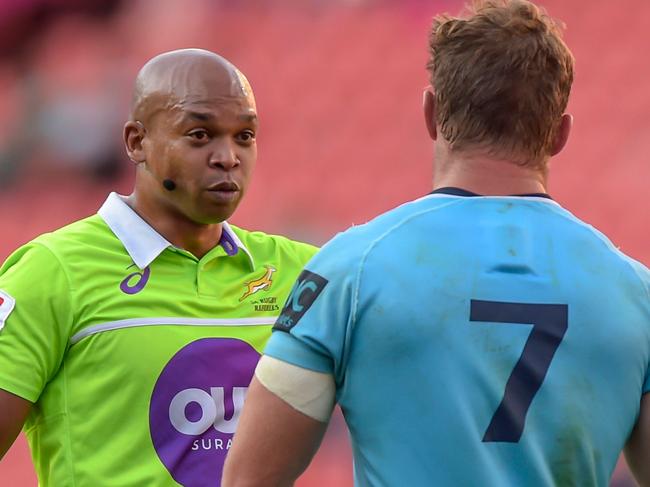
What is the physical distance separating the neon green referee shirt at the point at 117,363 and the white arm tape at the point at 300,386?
2.75 feet

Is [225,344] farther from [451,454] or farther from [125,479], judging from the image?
[451,454]

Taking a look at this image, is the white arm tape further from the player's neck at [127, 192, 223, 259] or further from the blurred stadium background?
the blurred stadium background

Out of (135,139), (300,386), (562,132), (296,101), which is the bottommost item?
(300,386)

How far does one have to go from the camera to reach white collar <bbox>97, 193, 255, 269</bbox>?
2.57m

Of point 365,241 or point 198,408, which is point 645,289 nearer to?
point 365,241

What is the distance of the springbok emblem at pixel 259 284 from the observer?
265 centimetres

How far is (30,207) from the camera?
18.9 feet

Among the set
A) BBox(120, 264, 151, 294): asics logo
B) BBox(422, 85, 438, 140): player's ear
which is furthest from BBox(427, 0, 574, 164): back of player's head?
BBox(120, 264, 151, 294): asics logo

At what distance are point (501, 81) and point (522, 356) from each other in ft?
1.26

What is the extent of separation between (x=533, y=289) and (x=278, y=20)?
13.9 feet

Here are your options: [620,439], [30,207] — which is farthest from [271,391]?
[30,207]

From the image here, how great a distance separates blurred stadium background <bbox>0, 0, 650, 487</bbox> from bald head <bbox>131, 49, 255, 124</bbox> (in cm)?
274

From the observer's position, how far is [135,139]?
2688mm

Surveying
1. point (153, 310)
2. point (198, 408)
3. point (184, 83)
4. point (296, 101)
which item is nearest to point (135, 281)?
point (153, 310)
